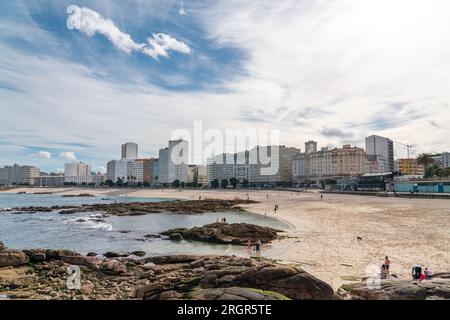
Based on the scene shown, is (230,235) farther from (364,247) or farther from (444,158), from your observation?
(444,158)

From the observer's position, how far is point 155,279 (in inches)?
606

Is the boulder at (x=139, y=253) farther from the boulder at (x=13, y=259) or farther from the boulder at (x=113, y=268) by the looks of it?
the boulder at (x=13, y=259)

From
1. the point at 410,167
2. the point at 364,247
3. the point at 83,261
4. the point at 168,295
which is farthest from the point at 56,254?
the point at 410,167

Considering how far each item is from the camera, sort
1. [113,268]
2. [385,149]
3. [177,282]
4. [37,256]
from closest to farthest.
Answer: [177,282]
[113,268]
[37,256]
[385,149]

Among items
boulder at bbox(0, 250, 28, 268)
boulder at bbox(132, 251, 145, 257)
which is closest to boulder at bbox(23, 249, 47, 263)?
boulder at bbox(0, 250, 28, 268)

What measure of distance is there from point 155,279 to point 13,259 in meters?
10.8

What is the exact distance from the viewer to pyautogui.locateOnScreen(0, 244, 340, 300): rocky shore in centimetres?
1053

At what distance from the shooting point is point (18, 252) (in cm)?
2019

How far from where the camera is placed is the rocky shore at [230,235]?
28.4 metres

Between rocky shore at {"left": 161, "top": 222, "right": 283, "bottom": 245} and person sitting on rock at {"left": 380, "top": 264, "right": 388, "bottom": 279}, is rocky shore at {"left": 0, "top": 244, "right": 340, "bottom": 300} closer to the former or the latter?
person sitting on rock at {"left": 380, "top": 264, "right": 388, "bottom": 279}

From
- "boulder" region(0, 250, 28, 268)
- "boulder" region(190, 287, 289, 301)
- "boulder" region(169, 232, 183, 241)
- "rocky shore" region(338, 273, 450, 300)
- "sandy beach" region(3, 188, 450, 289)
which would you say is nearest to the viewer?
"boulder" region(190, 287, 289, 301)

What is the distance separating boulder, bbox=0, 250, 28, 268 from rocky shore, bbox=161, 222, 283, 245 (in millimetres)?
13748

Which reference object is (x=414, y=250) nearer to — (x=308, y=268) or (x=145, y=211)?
(x=308, y=268)
